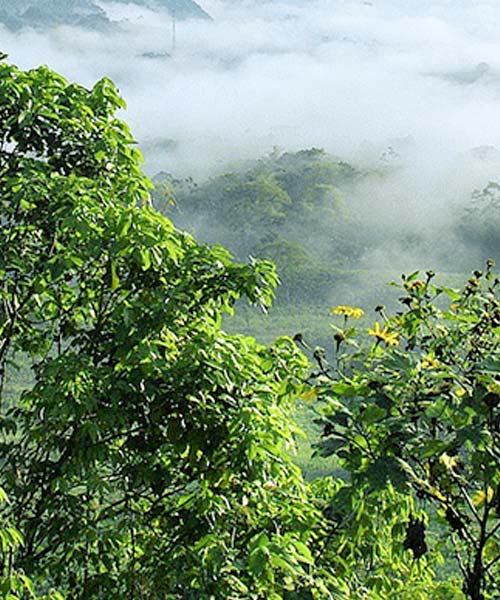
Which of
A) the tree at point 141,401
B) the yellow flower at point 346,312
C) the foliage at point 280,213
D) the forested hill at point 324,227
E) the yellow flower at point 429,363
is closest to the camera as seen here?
the yellow flower at point 429,363

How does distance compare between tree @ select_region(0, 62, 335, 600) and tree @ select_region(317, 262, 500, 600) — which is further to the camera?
tree @ select_region(0, 62, 335, 600)

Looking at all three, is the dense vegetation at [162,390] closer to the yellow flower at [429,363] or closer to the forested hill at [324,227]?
the yellow flower at [429,363]

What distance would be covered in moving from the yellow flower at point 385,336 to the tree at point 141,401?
1.64 feet

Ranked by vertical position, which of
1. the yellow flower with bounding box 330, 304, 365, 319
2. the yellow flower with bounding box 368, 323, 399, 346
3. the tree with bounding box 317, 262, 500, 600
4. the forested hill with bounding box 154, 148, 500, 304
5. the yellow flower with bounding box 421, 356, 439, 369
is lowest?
the tree with bounding box 317, 262, 500, 600

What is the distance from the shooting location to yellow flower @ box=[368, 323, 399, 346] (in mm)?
2740

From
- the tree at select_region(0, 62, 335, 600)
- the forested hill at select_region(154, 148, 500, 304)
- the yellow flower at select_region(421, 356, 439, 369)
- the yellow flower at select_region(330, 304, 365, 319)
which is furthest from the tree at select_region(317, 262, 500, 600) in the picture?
the forested hill at select_region(154, 148, 500, 304)

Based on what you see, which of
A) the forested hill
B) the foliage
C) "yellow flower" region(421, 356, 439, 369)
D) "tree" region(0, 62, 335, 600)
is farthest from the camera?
the foliage

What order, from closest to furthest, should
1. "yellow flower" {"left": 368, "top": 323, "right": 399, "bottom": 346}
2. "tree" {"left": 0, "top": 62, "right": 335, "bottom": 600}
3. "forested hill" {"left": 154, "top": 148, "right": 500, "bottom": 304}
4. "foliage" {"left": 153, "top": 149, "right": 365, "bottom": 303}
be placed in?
"yellow flower" {"left": 368, "top": 323, "right": 399, "bottom": 346} → "tree" {"left": 0, "top": 62, "right": 335, "bottom": 600} → "forested hill" {"left": 154, "top": 148, "right": 500, "bottom": 304} → "foliage" {"left": 153, "top": 149, "right": 365, "bottom": 303}

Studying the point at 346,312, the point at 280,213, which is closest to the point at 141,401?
the point at 346,312

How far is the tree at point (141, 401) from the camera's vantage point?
3.48 meters

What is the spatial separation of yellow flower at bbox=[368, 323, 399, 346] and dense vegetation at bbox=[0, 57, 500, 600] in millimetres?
11

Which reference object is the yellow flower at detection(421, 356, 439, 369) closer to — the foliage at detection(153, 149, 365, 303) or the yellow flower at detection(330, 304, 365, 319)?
the yellow flower at detection(330, 304, 365, 319)

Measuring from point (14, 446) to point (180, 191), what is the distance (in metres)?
158

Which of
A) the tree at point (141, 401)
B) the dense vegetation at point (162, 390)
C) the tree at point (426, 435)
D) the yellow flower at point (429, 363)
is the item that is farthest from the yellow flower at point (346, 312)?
the yellow flower at point (429, 363)
